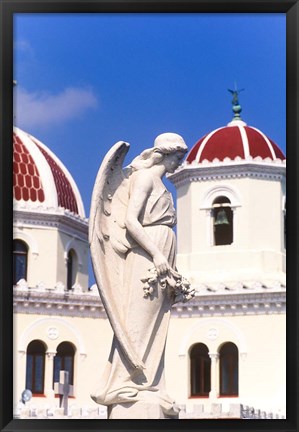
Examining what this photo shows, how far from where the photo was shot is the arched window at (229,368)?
42.4 metres

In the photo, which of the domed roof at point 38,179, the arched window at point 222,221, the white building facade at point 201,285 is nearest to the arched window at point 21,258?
the white building facade at point 201,285

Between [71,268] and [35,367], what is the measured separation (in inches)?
168

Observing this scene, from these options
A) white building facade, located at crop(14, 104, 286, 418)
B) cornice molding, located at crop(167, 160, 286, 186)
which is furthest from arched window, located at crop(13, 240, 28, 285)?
cornice molding, located at crop(167, 160, 286, 186)

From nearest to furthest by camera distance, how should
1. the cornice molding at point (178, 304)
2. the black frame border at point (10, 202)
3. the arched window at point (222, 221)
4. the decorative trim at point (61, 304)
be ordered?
the black frame border at point (10, 202) → the cornice molding at point (178, 304) → the decorative trim at point (61, 304) → the arched window at point (222, 221)

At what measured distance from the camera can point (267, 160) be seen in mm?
42938

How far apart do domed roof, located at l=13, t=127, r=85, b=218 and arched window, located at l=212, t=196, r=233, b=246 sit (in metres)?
4.34

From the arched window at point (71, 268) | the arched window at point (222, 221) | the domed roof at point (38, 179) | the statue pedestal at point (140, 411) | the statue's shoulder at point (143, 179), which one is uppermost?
the domed roof at point (38, 179)

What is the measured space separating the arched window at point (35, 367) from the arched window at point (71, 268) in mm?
2987

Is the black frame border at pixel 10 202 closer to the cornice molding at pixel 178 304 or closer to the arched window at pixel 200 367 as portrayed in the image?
the cornice molding at pixel 178 304

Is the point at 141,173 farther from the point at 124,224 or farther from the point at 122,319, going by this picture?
the point at 122,319

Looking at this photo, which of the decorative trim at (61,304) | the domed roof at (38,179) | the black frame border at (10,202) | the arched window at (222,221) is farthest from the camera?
the arched window at (222,221)

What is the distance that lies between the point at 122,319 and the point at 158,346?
1.06 ft

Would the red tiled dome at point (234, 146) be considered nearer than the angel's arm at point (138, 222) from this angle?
No
